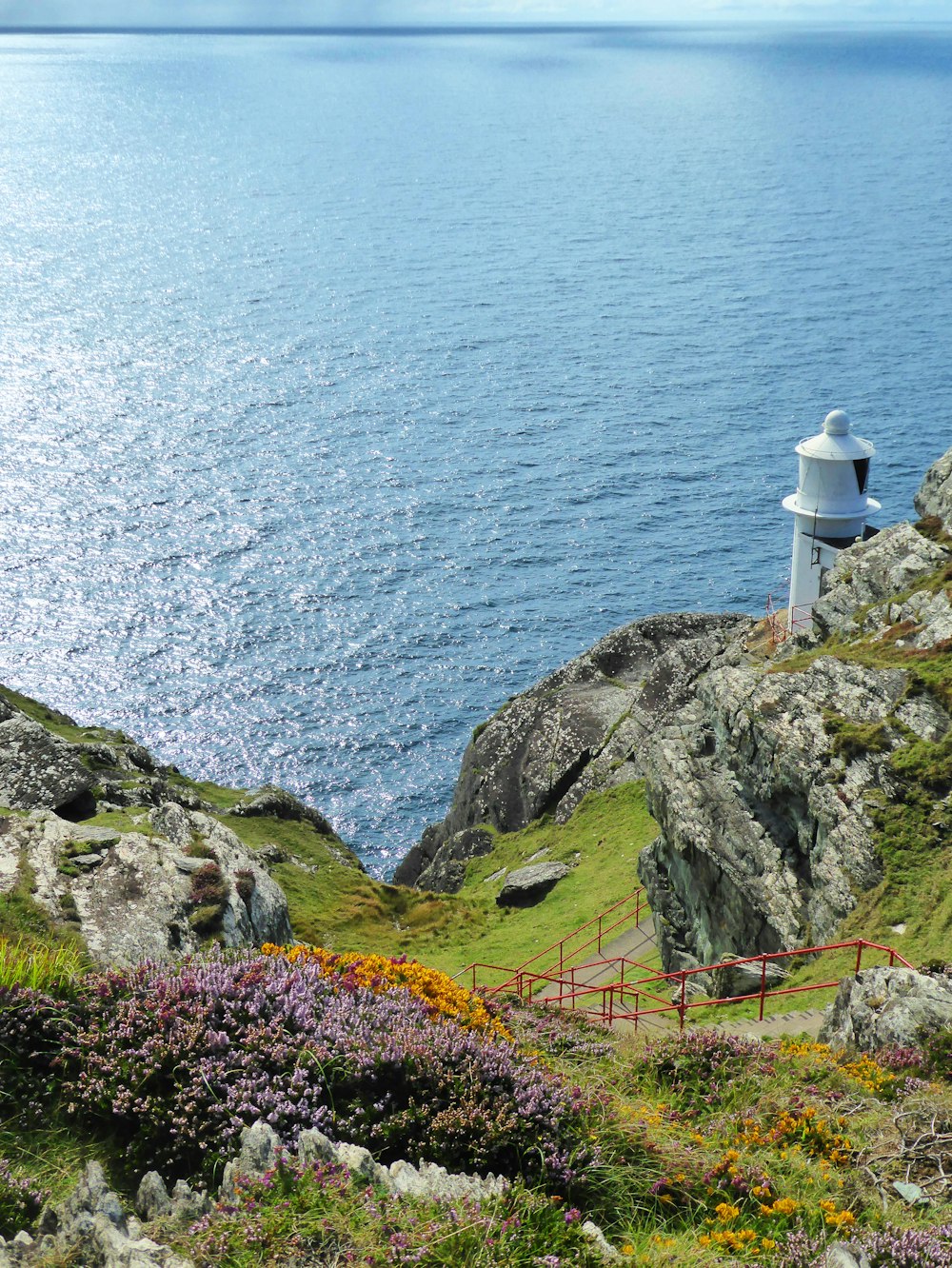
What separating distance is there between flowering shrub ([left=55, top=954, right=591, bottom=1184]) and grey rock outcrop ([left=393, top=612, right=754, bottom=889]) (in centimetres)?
3880

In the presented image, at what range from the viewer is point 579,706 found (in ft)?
196

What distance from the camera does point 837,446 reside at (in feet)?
157

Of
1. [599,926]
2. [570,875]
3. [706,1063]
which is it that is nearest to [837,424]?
[570,875]

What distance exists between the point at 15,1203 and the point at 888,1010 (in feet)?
42.4

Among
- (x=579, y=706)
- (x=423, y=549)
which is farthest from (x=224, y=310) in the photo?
(x=579, y=706)

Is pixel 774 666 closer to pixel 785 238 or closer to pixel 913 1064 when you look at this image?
pixel 913 1064

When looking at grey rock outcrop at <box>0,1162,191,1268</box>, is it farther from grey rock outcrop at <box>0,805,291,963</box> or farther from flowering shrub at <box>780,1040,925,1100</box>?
grey rock outcrop at <box>0,805,291,963</box>

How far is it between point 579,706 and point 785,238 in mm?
147711

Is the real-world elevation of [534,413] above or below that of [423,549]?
above

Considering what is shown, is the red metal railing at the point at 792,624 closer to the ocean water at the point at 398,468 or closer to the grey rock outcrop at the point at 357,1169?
the ocean water at the point at 398,468

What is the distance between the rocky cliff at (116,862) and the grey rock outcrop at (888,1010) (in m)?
12.0

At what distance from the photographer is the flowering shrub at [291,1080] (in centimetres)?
1180

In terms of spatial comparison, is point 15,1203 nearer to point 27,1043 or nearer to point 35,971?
point 27,1043

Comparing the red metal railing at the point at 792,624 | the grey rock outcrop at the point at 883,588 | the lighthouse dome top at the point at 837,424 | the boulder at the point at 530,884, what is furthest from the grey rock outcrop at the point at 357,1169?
the lighthouse dome top at the point at 837,424
